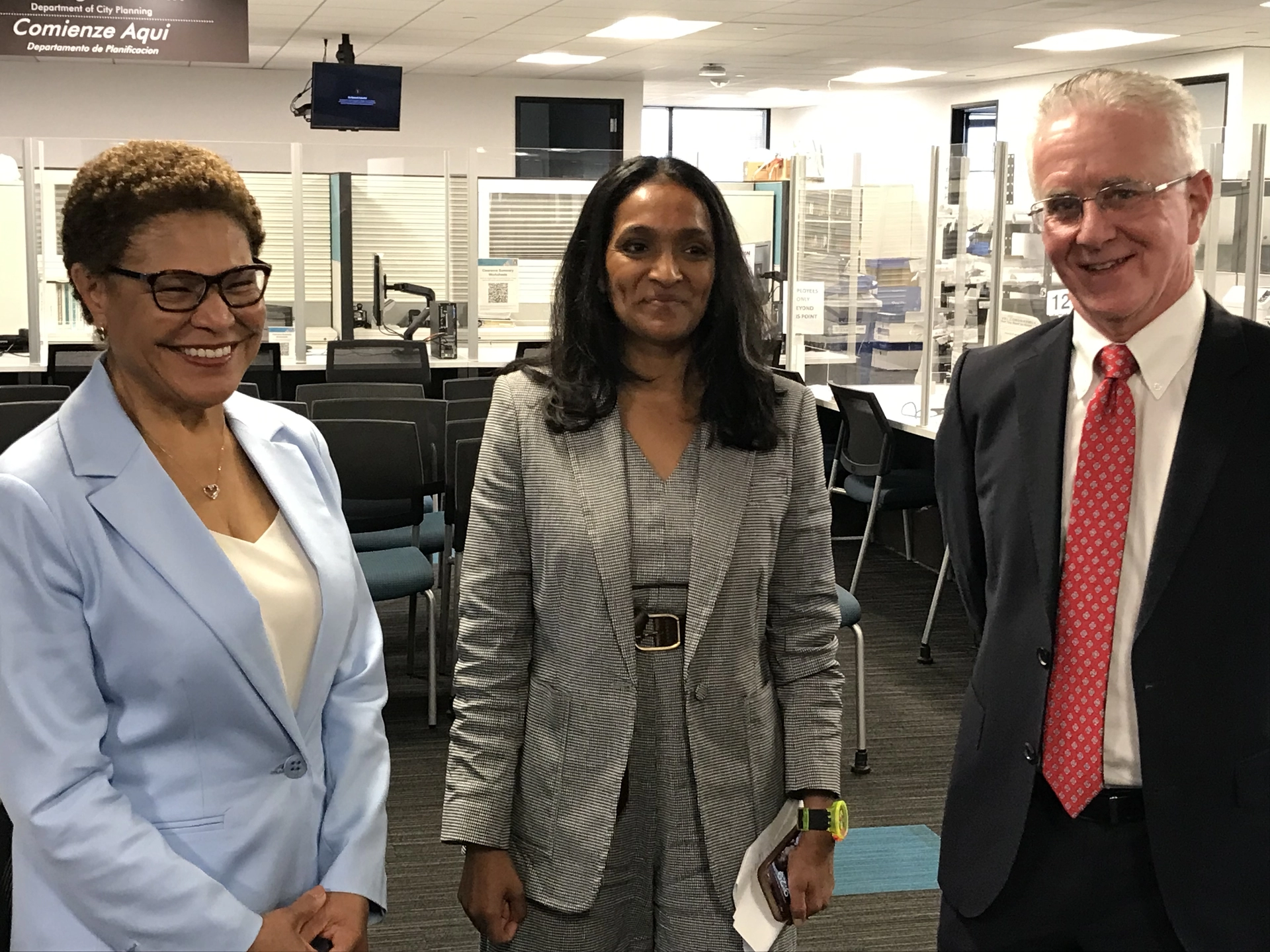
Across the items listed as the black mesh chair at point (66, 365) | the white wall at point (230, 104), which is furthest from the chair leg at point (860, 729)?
the white wall at point (230, 104)

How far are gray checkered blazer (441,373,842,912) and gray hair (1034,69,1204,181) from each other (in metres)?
0.51

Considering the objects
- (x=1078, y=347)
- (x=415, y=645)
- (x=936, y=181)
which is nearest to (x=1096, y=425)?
(x=1078, y=347)

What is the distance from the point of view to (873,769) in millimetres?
4059

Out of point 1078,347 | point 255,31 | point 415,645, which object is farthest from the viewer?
point 255,31

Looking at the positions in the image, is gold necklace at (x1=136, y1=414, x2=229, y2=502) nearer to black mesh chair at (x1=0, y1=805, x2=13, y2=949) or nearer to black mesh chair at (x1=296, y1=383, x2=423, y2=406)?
black mesh chair at (x1=0, y1=805, x2=13, y2=949)

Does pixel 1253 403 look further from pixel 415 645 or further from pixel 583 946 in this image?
pixel 415 645

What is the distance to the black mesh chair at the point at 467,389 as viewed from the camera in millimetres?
6020

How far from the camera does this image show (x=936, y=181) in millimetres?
5965

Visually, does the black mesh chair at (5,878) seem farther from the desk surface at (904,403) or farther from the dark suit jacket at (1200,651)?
the desk surface at (904,403)

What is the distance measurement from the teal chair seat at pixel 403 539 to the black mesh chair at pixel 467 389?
1.09m

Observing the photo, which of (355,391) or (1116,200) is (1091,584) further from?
(355,391)

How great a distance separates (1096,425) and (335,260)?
24.2 ft

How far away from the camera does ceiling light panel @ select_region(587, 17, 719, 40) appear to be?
35.1ft

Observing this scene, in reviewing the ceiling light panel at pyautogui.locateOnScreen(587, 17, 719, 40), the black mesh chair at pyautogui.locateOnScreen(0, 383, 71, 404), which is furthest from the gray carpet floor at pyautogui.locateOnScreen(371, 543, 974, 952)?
the ceiling light panel at pyautogui.locateOnScreen(587, 17, 719, 40)
